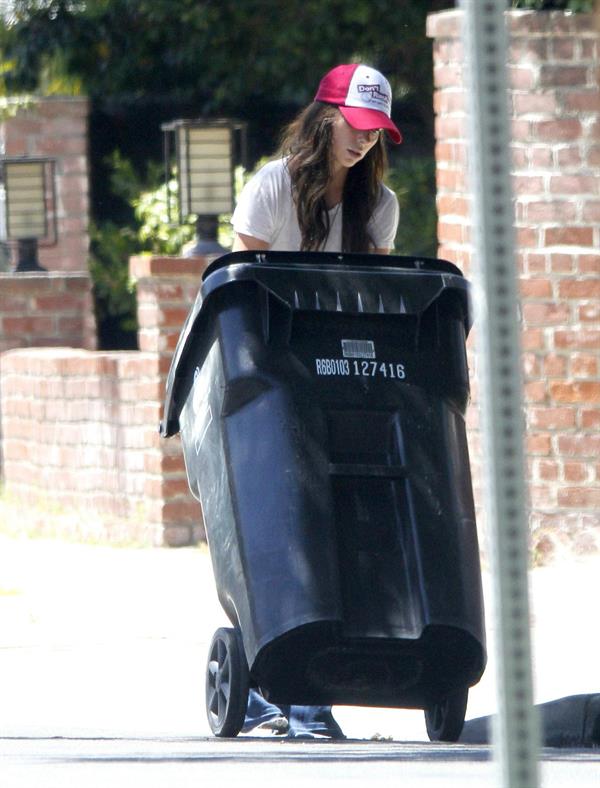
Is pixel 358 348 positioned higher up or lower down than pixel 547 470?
higher up

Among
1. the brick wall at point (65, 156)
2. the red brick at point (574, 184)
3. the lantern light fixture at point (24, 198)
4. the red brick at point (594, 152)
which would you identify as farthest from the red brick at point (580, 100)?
the brick wall at point (65, 156)

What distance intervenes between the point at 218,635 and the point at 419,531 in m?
0.59

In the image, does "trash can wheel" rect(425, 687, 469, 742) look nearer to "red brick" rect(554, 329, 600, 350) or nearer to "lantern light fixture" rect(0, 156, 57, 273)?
"red brick" rect(554, 329, 600, 350)

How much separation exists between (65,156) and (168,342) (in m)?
4.56

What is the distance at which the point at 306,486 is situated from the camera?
13.5ft

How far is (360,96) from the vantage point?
4.58 metres

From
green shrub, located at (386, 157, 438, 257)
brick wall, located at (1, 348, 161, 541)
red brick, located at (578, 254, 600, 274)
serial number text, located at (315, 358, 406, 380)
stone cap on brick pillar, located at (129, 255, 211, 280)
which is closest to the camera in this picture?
serial number text, located at (315, 358, 406, 380)

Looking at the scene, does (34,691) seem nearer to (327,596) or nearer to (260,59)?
(327,596)

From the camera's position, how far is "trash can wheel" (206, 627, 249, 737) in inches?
169

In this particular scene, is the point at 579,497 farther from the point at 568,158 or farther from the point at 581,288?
the point at 568,158

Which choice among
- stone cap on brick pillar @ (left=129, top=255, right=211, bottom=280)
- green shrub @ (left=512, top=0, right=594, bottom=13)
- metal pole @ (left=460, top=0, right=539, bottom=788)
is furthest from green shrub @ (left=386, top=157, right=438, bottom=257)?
metal pole @ (left=460, top=0, right=539, bottom=788)

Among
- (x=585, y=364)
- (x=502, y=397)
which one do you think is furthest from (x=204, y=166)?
(x=502, y=397)

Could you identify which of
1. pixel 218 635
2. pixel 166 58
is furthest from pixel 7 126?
pixel 218 635

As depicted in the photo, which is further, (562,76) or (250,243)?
(562,76)
